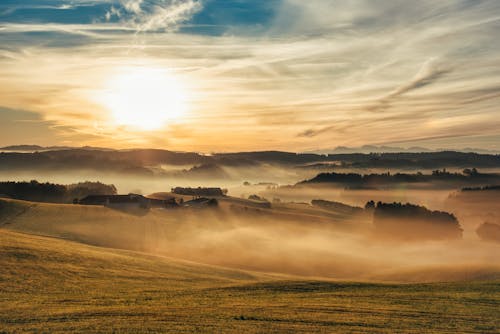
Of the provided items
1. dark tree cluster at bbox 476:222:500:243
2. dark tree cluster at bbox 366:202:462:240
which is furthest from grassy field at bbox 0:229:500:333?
dark tree cluster at bbox 476:222:500:243

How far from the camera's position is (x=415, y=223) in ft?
430

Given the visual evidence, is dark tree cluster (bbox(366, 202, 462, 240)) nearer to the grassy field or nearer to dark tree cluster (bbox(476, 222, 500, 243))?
dark tree cluster (bbox(476, 222, 500, 243))

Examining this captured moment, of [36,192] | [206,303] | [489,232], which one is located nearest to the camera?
[206,303]

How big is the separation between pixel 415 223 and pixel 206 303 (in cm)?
11002

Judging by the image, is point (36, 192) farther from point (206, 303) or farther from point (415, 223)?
point (206, 303)

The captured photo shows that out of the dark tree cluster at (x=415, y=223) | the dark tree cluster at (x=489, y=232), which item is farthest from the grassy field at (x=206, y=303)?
the dark tree cluster at (x=489, y=232)

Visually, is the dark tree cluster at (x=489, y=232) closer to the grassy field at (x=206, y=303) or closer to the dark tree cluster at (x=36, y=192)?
the grassy field at (x=206, y=303)

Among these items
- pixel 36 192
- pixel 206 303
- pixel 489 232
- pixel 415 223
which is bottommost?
pixel 206 303

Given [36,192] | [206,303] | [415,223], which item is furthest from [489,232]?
[36,192]

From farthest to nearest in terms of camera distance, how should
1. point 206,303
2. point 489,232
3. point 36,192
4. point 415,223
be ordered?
point 36,192, point 415,223, point 489,232, point 206,303

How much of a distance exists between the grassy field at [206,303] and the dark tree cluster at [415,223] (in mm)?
89309

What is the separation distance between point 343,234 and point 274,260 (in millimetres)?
50208

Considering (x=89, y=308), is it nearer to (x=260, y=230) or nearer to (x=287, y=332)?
(x=287, y=332)

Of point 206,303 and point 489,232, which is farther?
point 489,232
